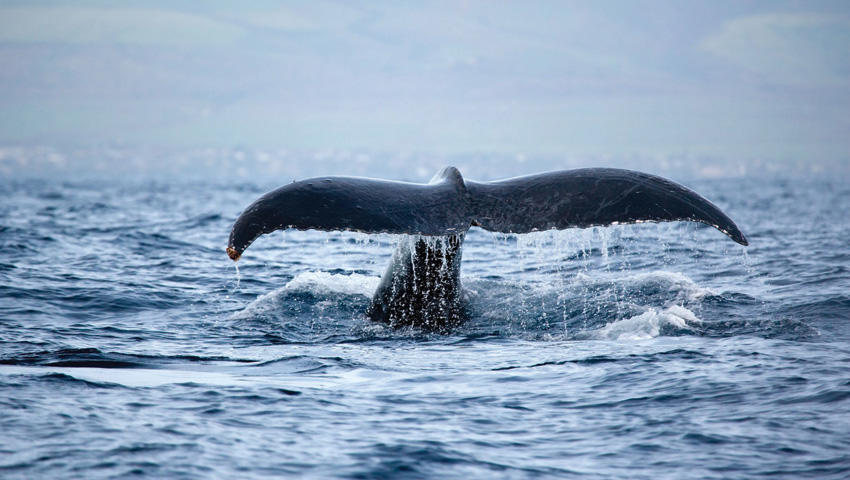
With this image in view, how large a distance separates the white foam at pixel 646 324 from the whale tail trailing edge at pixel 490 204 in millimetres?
1510

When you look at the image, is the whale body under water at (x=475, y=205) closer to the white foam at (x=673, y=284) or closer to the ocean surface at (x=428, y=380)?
the ocean surface at (x=428, y=380)

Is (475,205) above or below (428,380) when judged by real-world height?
above

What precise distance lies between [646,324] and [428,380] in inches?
96.7

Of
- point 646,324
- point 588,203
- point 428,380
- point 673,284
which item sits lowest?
point 428,380

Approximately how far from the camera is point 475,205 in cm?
677

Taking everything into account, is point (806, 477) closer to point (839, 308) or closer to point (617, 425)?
point (617, 425)

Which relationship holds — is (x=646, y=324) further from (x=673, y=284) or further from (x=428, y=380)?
(x=428, y=380)

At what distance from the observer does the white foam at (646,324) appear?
7.84 metres

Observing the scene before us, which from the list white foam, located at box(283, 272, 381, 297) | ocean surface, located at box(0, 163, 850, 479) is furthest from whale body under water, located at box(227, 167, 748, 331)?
white foam, located at box(283, 272, 381, 297)

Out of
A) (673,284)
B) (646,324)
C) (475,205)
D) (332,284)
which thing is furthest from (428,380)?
(673,284)

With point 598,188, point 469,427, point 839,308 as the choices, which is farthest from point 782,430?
point 839,308

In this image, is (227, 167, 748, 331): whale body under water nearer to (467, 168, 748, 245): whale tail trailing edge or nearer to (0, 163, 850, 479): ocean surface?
(467, 168, 748, 245): whale tail trailing edge

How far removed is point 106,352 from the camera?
7234 millimetres

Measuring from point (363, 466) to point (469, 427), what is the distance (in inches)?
32.6
